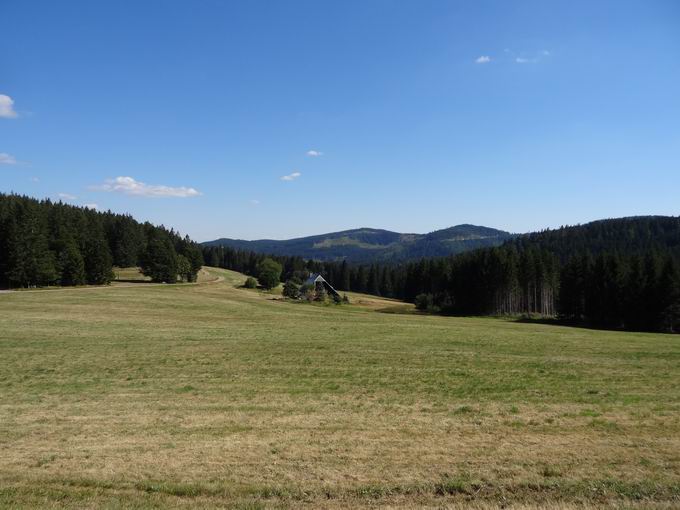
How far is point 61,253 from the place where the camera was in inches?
3076

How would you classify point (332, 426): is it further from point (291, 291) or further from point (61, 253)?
point (61, 253)

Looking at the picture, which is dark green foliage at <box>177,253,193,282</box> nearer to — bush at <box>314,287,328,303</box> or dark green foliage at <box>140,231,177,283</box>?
dark green foliage at <box>140,231,177,283</box>

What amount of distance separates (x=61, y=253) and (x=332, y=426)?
265 feet

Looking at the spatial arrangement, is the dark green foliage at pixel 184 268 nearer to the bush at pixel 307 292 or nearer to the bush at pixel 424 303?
the bush at pixel 307 292

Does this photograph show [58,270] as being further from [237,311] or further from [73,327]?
[73,327]

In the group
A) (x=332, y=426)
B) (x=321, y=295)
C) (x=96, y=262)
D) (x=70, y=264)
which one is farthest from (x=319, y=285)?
(x=332, y=426)

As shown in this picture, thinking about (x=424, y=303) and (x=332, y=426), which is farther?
(x=424, y=303)

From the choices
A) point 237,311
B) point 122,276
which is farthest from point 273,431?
point 122,276

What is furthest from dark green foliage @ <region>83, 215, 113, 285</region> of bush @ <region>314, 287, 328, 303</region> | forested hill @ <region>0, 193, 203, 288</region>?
bush @ <region>314, 287, 328, 303</region>

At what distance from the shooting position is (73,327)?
37719 mm

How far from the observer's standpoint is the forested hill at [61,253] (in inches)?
2810

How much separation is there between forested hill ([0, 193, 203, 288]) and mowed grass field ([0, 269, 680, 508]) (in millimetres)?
49933

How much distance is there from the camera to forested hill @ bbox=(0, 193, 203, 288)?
71375mm

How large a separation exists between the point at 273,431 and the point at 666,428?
12.1 metres
